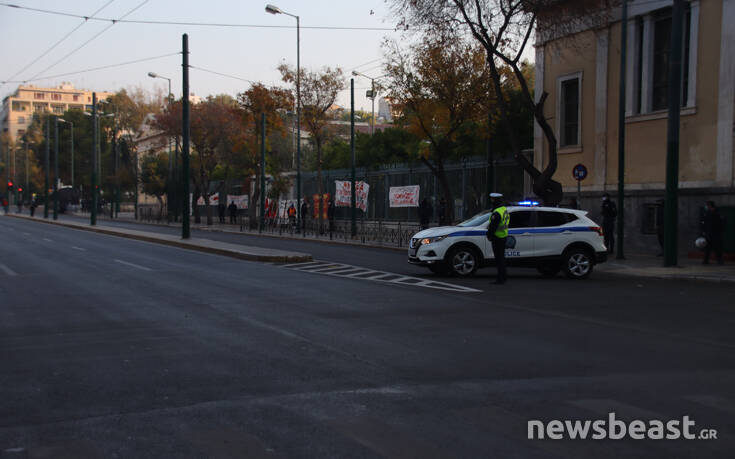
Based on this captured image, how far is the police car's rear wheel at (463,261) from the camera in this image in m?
16.4

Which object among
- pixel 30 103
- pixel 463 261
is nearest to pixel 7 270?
pixel 463 261

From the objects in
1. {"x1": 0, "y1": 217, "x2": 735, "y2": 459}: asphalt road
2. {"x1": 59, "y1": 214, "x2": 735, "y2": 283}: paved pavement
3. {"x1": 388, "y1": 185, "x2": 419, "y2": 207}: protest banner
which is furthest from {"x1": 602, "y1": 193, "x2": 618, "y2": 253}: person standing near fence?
{"x1": 388, "y1": 185, "x2": 419, "y2": 207}: protest banner

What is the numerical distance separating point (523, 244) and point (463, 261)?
1495mm

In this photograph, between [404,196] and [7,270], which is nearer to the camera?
[7,270]

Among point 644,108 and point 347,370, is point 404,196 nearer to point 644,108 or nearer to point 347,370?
point 644,108

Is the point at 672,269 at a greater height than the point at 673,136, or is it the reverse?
the point at 673,136

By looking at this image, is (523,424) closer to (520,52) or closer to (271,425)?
(271,425)

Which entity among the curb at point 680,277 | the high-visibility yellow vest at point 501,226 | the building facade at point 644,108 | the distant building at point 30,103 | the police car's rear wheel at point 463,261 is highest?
the distant building at point 30,103

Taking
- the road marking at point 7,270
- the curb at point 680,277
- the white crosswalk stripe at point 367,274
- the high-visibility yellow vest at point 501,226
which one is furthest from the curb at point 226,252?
the curb at point 680,277

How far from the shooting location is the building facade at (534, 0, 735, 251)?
22000 millimetres

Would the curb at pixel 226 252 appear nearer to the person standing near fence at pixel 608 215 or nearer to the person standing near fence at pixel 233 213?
the person standing near fence at pixel 608 215

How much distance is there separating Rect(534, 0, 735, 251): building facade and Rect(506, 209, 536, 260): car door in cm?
811

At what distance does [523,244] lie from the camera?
16.7 meters

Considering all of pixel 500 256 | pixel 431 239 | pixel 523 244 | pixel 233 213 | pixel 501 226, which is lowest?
pixel 500 256
